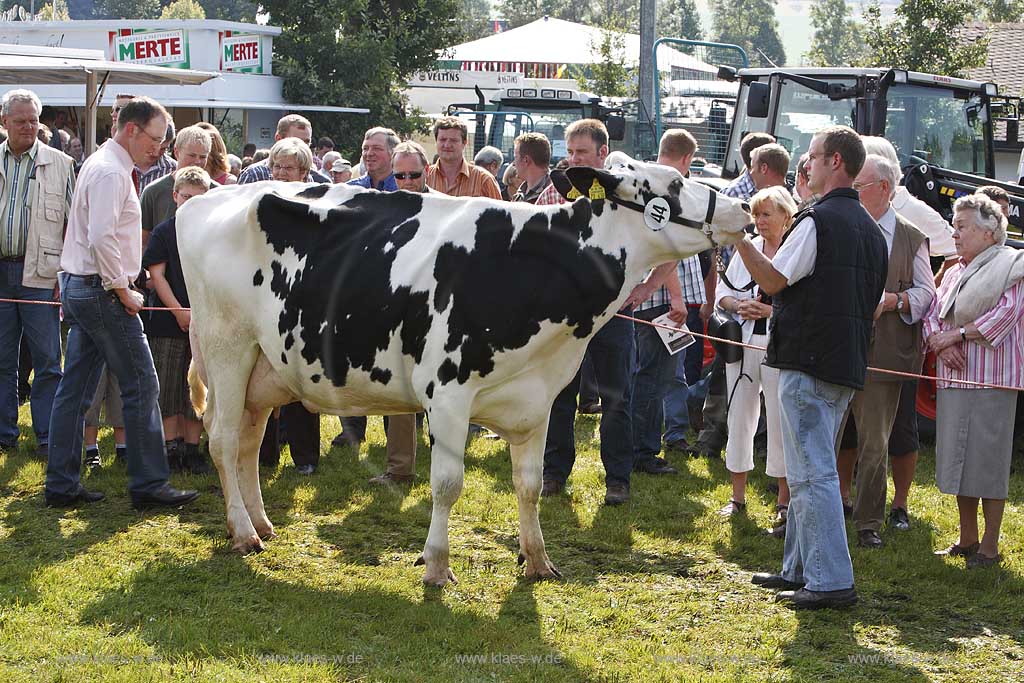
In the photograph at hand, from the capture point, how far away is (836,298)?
5410mm

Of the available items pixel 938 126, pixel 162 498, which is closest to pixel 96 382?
pixel 162 498

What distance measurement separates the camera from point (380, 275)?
5738mm

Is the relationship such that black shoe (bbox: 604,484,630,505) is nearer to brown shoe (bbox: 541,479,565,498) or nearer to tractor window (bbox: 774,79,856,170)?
brown shoe (bbox: 541,479,565,498)

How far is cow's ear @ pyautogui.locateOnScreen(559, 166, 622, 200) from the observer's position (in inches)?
213

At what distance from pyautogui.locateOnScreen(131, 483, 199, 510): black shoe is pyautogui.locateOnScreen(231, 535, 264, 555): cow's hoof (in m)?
0.93

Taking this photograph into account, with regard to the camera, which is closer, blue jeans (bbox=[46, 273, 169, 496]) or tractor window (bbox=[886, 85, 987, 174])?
blue jeans (bbox=[46, 273, 169, 496])

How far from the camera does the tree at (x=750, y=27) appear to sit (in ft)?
404

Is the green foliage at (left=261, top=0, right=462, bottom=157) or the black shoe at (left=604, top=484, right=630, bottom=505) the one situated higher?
the green foliage at (left=261, top=0, right=462, bottom=157)

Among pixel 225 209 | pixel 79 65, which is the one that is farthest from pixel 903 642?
pixel 79 65

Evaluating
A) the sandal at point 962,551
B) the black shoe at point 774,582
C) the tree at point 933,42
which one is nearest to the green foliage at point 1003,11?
the tree at point 933,42

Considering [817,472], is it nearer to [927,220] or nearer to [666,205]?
[666,205]

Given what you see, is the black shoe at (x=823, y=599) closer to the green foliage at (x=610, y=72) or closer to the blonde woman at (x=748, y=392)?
the blonde woman at (x=748, y=392)

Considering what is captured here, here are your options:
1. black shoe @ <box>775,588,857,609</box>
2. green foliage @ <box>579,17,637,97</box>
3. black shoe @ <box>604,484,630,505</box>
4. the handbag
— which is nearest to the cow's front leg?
black shoe @ <box>775,588,857,609</box>

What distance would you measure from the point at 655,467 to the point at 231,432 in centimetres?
338
